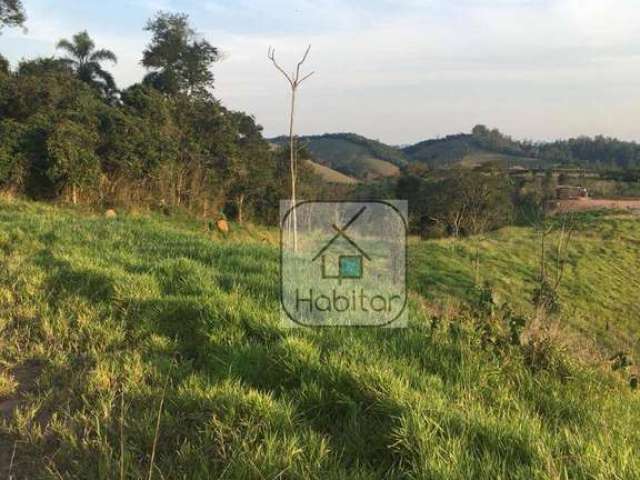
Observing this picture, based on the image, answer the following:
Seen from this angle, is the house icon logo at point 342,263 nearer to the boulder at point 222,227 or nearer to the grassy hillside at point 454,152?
the boulder at point 222,227

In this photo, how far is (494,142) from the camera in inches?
3573

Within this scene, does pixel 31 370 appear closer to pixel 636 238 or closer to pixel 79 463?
pixel 79 463

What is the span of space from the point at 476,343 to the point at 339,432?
1.42 meters

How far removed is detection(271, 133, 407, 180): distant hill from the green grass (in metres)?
65.4

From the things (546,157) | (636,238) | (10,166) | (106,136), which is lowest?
(636,238)

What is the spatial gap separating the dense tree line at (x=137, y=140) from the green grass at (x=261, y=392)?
11839 mm

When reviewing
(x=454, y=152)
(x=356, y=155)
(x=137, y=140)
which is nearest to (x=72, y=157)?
(x=137, y=140)

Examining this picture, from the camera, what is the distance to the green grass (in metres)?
1.97

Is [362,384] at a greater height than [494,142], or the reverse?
[494,142]

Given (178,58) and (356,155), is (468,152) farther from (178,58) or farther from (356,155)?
(178,58)

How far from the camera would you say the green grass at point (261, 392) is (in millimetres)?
1968

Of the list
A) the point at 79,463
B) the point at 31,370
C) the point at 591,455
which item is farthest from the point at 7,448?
the point at 591,455

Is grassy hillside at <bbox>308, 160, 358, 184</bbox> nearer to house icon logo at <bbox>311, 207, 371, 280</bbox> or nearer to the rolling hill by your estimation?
the rolling hill

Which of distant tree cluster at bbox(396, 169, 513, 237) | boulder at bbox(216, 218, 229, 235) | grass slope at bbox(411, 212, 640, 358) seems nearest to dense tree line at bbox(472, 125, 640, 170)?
distant tree cluster at bbox(396, 169, 513, 237)
